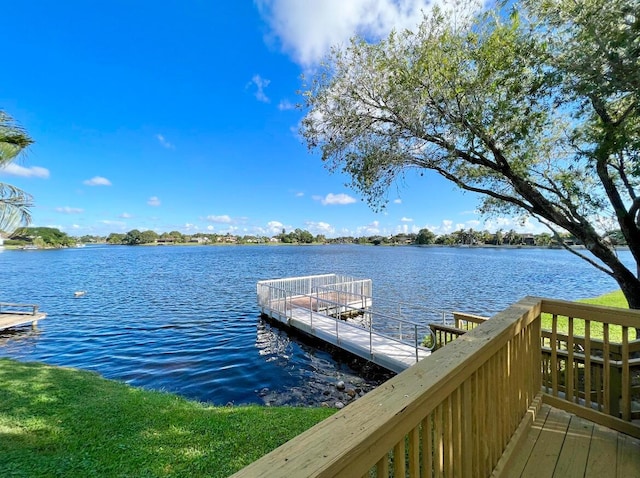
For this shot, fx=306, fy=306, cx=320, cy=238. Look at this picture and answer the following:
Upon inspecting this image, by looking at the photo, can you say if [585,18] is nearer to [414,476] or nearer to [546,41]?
[546,41]

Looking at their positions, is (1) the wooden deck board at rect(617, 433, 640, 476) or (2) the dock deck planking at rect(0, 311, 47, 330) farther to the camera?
(2) the dock deck planking at rect(0, 311, 47, 330)

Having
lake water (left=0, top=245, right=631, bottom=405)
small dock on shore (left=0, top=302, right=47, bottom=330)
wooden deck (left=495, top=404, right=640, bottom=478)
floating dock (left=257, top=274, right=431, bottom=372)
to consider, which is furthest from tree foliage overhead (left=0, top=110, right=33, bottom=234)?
wooden deck (left=495, top=404, right=640, bottom=478)

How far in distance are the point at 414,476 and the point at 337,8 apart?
23.4 feet

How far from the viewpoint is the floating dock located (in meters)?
7.10

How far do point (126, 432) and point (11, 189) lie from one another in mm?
8664

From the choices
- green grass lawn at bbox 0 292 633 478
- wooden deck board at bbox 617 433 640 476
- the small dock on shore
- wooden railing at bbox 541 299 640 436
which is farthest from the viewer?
the small dock on shore

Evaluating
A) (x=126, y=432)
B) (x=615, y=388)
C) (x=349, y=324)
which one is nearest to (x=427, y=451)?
(x=615, y=388)

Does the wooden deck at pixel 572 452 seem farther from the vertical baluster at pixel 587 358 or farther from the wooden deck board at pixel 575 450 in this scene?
the vertical baluster at pixel 587 358

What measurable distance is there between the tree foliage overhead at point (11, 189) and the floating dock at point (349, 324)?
789 centimetres

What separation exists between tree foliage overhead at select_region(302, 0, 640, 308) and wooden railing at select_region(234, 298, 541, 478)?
132 inches

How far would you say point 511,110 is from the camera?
4.68 meters

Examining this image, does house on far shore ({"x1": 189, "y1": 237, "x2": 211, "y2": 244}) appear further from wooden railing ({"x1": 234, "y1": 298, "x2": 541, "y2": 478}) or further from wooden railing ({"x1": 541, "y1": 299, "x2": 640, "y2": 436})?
wooden railing ({"x1": 234, "y1": 298, "x2": 541, "y2": 478})

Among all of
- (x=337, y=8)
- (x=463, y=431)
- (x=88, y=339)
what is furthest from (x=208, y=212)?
(x=463, y=431)

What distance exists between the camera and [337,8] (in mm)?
5875
